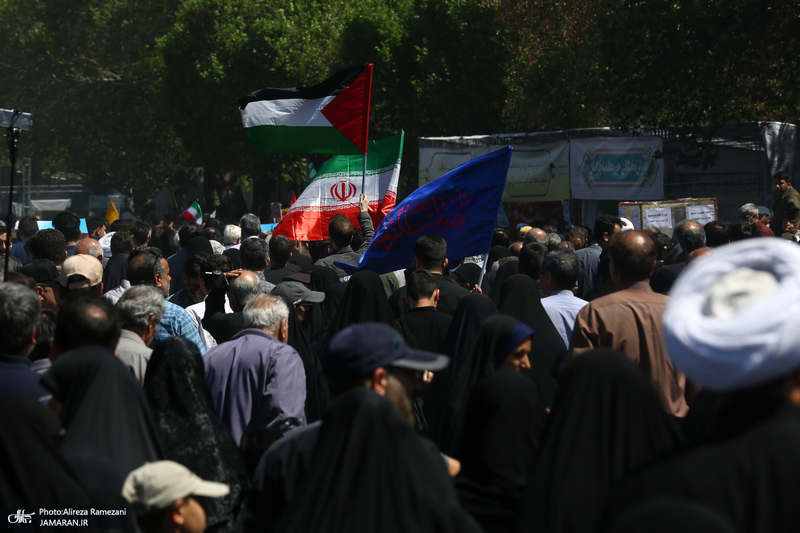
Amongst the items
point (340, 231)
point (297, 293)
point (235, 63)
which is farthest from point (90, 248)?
point (235, 63)

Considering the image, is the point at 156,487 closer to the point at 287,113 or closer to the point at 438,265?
the point at 438,265

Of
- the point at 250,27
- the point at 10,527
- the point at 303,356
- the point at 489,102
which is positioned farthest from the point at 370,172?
the point at 250,27

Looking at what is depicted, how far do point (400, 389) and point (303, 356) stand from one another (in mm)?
2729

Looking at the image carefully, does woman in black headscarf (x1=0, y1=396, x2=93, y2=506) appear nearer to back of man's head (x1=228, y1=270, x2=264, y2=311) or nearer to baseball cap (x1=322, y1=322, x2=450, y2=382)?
baseball cap (x1=322, y1=322, x2=450, y2=382)

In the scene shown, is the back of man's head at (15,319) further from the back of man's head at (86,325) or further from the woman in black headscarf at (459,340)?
the woman in black headscarf at (459,340)

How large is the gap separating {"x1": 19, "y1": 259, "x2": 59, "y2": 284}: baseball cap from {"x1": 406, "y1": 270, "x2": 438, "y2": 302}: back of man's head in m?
3.03

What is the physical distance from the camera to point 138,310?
173 inches

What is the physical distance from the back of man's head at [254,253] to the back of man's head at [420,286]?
5.15 ft

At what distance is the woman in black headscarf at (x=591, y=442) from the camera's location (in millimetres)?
2455

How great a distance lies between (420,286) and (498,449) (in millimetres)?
2324

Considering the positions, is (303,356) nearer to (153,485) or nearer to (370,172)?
(153,485)

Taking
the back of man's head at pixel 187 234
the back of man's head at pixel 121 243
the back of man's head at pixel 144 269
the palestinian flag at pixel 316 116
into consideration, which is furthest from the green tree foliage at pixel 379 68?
the back of man's head at pixel 144 269

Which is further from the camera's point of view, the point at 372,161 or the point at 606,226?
the point at 372,161

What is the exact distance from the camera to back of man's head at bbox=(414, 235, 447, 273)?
609cm
